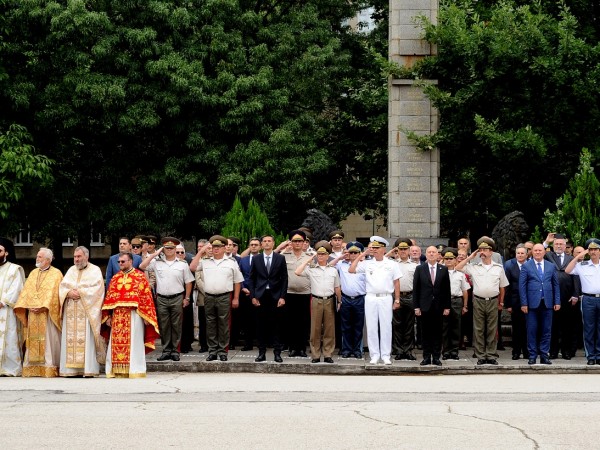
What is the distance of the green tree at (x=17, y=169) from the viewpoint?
29.0m

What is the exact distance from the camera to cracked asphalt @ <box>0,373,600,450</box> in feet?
33.9

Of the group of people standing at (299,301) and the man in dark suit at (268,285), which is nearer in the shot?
the group of people standing at (299,301)

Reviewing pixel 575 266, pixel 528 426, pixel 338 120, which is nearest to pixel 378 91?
pixel 338 120

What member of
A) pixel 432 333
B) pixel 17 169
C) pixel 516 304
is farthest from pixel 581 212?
pixel 17 169

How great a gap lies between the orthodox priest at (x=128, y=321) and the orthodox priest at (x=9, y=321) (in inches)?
54.4

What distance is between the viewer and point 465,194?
3462cm

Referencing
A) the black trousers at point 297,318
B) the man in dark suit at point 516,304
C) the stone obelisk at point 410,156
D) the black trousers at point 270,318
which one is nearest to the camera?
the black trousers at point 270,318

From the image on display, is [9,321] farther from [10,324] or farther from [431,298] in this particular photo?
[431,298]

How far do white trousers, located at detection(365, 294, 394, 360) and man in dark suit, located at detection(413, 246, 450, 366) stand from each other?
0.45 meters

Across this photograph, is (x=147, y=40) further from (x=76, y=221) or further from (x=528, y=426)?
(x=528, y=426)

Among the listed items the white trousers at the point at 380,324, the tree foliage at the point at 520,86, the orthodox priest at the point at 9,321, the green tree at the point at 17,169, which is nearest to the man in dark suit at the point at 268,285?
the white trousers at the point at 380,324

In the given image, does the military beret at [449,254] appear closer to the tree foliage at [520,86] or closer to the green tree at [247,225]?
the green tree at [247,225]

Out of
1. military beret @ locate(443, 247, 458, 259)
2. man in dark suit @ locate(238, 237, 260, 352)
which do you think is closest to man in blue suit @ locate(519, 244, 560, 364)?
military beret @ locate(443, 247, 458, 259)

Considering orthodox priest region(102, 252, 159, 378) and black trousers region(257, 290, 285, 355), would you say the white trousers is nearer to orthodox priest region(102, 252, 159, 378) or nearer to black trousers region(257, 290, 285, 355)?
black trousers region(257, 290, 285, 355)
